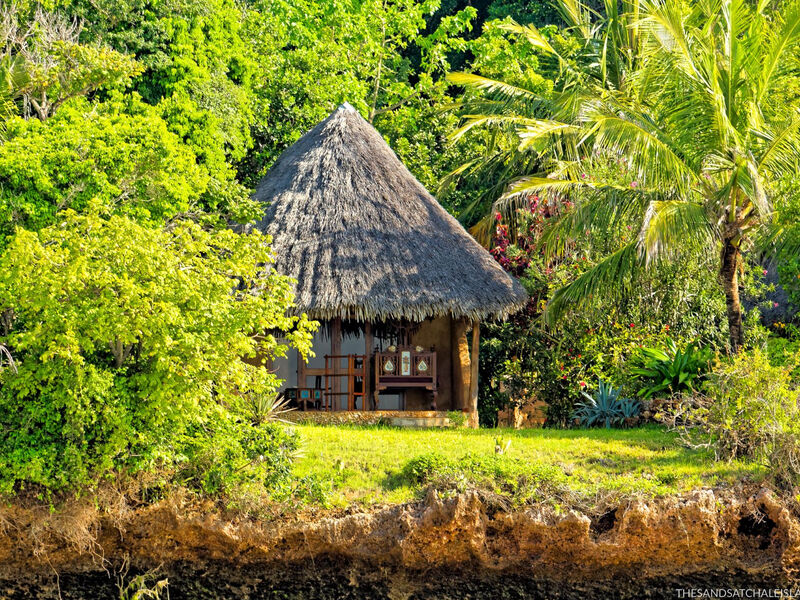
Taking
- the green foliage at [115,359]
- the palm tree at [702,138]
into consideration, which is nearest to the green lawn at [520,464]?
the green foliage at [115,359]

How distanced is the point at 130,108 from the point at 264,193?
10.1 ft

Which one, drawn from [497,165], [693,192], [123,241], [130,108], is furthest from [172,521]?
[497,165]

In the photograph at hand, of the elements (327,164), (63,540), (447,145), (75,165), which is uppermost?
→ (447,145)

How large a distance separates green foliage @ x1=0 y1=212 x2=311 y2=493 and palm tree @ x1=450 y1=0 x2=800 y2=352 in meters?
6.30

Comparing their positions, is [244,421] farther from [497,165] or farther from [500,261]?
[497,165]

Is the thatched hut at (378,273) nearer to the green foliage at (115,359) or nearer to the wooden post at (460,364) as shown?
the wooden post at (460,364)

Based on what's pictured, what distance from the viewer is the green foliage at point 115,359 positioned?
1043 centimetres

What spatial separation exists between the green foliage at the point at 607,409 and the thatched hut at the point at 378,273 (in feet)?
6.23

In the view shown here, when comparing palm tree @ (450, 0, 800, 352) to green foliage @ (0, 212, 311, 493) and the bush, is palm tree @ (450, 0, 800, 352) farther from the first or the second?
green foliage @ (0, 212, 311, 493)

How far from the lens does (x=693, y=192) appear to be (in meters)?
15.9

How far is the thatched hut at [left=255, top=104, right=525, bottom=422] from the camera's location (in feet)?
53.6

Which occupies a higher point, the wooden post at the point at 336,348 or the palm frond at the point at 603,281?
the palm frond at the point at 603,281

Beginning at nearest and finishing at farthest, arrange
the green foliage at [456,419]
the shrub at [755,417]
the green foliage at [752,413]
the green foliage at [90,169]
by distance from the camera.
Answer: the shrub at [755,417]
the green foliage at [752,413]
the green foliage at [90,169]
the green foliage at [456,419]

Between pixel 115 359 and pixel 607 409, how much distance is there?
837cm
